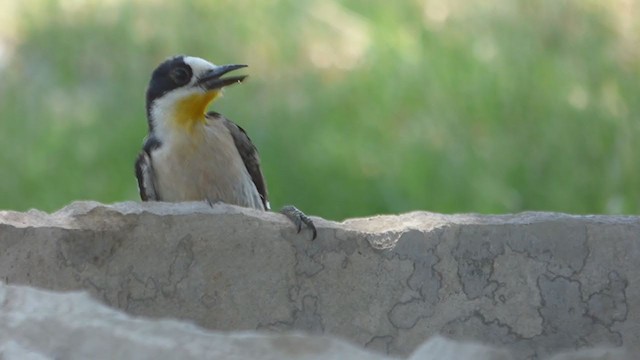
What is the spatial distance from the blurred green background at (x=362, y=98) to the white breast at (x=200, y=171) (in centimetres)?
124

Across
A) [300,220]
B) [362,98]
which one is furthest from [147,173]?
[362,98]

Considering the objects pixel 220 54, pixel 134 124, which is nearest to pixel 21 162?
pixel 134 124

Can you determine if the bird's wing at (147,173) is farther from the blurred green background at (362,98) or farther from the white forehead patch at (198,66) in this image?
the blurred green background at (362,98)

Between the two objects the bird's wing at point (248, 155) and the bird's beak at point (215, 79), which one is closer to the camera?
the bird's beak at point (215, 79)

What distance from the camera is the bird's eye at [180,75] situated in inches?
184

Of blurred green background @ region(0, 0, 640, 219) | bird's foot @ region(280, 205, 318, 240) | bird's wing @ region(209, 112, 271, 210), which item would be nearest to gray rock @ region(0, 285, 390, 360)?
bird's foot @ region(280, 205, 318, 240)

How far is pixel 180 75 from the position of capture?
185 inches

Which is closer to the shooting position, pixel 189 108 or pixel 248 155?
pixel 189 108

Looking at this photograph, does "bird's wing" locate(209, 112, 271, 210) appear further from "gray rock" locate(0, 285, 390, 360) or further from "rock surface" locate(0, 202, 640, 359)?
"gray rock" locate(0, 285, 390, 360)

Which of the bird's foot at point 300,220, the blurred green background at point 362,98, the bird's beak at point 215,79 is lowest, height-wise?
the bird's foot at point 300,220

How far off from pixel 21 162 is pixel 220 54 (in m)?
0.98

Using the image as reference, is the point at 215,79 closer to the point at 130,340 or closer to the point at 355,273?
the point at 355,273

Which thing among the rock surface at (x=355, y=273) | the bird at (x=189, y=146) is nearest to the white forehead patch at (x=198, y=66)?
the bird at (x=189, y=146)

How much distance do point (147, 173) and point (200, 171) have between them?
0.19 meters
